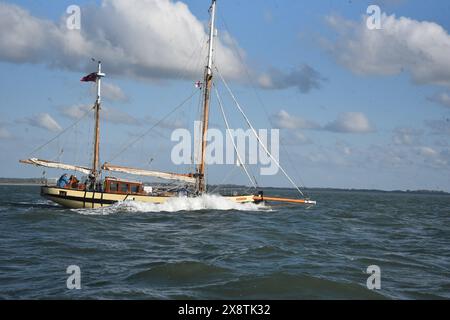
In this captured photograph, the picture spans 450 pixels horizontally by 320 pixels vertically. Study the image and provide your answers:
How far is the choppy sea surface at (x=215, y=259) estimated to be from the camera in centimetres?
1695

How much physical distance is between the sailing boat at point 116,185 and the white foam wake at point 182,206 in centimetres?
47

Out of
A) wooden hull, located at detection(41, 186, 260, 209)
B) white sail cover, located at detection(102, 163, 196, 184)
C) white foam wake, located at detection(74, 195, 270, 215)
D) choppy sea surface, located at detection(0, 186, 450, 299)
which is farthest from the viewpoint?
white sail cover, located at detection(102, 163, 196, 184)

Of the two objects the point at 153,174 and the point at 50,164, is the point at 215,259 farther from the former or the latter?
the point at 50,164

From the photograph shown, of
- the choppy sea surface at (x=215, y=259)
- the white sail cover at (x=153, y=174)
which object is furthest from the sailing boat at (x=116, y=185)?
the choppy sea surface at (x=215, y=259)

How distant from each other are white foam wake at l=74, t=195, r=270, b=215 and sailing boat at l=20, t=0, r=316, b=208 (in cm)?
47

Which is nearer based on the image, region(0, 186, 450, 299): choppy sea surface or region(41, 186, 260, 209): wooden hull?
region(0, 186, 450, 299): choppy sea surface

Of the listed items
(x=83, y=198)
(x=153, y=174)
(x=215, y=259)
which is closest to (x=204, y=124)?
(x=153, y=174)

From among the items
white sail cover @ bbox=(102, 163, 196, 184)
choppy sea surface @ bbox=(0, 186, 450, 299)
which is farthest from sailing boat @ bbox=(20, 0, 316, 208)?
choppy sea surface @ bbox=(0, 186, 450, 299)

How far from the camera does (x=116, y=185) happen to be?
5144 centimetres

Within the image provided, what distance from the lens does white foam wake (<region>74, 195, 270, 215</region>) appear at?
161 feet

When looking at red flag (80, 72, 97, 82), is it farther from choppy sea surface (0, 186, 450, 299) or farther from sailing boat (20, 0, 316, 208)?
choppy sea surface (0, 186, 450, 299)

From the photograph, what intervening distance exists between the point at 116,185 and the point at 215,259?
101 ft

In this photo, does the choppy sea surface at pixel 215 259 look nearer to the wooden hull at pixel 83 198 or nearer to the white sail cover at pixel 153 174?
Result: the wooden hull at pixel 83 198
